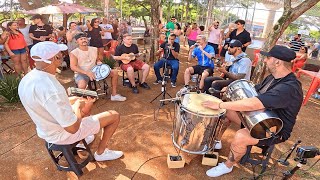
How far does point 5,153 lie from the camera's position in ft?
10.9

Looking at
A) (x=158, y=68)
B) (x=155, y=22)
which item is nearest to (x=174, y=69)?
(x=158, y=68)

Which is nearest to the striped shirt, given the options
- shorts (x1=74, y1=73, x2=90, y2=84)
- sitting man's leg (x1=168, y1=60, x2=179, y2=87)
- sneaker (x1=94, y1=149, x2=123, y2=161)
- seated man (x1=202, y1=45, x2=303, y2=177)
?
sitting man's leg (x1=168, y1=60, x2=179, y2=87)

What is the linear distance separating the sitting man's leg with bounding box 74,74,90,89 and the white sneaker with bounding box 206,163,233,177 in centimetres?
297

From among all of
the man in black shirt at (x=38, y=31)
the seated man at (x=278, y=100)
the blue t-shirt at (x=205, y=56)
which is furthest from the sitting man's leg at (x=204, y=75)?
the man in black shirt at (x=38, y=31)

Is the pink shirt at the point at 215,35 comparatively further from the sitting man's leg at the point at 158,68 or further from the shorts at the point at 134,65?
the shorts at the point at 134,65

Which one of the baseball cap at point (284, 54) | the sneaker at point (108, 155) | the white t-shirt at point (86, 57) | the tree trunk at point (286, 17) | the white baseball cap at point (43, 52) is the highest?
the tree trunk at point (286, 17)

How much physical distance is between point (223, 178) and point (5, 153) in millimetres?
3105

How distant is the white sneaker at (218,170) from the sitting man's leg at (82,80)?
2.97 m

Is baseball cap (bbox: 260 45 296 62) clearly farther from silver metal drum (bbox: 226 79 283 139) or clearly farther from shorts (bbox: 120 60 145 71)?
shorts (bbox: 120 60 145 71)

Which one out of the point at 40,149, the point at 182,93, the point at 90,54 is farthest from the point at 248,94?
the point at 90,54

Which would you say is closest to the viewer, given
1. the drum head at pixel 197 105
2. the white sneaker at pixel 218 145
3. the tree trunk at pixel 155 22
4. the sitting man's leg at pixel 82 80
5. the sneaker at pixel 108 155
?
→ the drum head at pixel 197 105

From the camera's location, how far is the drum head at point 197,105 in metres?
2.88

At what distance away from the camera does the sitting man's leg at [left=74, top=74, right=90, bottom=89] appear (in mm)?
4632

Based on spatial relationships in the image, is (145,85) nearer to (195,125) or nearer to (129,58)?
(129,58)
